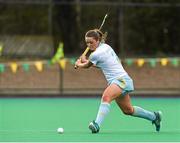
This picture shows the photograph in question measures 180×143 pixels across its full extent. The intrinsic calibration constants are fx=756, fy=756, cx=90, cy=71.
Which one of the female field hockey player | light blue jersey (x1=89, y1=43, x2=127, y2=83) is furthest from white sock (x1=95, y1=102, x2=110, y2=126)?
light blue jersey (x1=89, y1=43, x2=127, y2=83)

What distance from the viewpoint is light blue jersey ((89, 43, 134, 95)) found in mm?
11789

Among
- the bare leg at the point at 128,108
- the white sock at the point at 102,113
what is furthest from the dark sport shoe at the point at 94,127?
the bare leg at the point at 128,108

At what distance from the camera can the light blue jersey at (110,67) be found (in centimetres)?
1179

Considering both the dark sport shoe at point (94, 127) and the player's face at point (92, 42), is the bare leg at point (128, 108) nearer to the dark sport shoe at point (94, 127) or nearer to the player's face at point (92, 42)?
the dark sport shoe at point (94, 127)

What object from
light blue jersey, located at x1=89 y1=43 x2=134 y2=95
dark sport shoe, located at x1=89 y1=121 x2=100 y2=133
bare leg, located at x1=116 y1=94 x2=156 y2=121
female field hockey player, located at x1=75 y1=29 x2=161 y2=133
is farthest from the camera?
bare leg, located at x1=116 y1=94 x2=156 y2=121

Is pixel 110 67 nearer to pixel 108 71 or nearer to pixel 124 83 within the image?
pixel 108 71

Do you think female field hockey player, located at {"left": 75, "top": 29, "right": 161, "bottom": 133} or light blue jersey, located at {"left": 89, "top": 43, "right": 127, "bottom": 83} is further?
light blue jersey, located at {"left": 89, "top": 43, "right": 127, "bottom": 83}

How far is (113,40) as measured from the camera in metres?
26.2

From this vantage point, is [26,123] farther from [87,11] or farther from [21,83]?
[87,11]

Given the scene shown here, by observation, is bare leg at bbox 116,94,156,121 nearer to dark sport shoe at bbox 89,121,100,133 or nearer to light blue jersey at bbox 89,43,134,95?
light blue jersey at bbox 89,43,134,95

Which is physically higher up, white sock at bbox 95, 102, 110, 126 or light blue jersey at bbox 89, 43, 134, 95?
light blue jersey at bbox 89, 43, 134, 95

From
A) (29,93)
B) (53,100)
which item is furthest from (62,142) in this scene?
(29,93)

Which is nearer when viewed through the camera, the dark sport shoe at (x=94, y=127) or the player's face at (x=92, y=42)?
the dark sport shoe at (x=94, y=127)

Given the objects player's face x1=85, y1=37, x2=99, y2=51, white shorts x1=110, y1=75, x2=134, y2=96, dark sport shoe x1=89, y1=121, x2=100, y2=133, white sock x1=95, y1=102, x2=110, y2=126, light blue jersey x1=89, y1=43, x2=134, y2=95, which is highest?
player's face x1=85, y1=37, x2=99, y2=51
